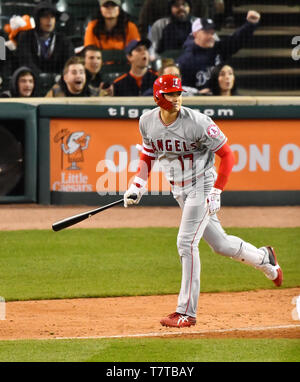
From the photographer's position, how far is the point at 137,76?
13859 millimetres

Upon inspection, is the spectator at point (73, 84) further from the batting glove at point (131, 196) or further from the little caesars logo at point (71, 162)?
the batting glove at point (131, 196)

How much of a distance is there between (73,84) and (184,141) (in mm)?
6852

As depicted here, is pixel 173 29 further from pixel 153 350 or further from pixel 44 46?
pixel 153 350

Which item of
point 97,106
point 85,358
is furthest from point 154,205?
point 85,358

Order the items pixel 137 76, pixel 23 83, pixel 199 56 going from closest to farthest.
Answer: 1. pixel 23 83
2. pixel 137 76
3. pixel 199 56

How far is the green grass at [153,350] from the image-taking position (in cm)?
571

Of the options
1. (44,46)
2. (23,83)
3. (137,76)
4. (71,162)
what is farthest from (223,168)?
(44,46)

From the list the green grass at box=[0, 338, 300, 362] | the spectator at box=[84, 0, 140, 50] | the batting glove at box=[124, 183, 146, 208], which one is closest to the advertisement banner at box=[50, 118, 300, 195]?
the spectator at box=[84, 0, 140, 50]

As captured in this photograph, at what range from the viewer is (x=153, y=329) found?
22.4 feet

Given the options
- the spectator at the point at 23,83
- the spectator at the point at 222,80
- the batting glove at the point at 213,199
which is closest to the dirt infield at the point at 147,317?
the batting glove at the point at 213,199

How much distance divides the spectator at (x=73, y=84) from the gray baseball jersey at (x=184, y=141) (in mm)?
6370

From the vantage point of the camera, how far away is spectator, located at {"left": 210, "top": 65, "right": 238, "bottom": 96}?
13.6 m
